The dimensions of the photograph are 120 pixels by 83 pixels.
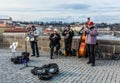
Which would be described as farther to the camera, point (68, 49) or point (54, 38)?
point (68, 49)

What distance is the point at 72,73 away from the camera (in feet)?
41.9

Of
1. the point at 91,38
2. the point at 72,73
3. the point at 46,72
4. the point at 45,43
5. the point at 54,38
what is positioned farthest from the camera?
the point at 45,43

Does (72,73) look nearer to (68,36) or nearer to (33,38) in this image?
(68,36)

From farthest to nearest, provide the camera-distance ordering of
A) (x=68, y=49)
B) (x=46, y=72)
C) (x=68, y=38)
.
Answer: (x=68, y=49)
(x=68, y=38)
(x=46, y=72)

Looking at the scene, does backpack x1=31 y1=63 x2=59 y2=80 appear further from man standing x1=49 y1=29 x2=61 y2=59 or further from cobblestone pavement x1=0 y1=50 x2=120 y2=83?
man standing x1=49 y1=29 x2=61 y2=59

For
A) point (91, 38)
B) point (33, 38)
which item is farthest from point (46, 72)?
point (33, 38)

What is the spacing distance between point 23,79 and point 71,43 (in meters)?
7.69

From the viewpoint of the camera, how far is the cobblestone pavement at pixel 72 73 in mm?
11407

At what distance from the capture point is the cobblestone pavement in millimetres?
11407

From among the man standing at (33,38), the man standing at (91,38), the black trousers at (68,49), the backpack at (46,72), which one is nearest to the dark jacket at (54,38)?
the black trousers at (68,49)

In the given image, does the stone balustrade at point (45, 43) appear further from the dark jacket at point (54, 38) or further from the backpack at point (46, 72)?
the backpack at point (46, 72)

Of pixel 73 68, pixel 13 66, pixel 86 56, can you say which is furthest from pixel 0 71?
pixel 86 56

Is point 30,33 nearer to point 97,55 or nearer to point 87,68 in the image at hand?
point 97,55

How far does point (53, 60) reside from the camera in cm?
1692
